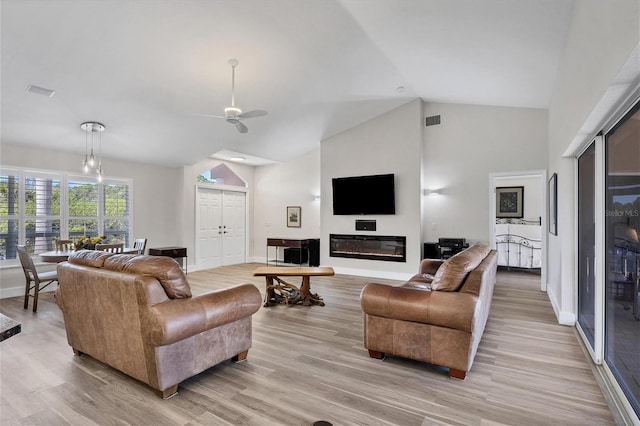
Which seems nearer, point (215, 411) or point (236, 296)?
point (215, 411)

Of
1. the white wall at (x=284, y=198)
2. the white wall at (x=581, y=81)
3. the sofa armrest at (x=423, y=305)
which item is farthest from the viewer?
the white wall at (x=284, y=198)

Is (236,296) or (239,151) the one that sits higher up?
(239,151)

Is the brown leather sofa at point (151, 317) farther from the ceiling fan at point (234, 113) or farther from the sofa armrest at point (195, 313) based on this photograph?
the ceiling fan at point (234, 113)

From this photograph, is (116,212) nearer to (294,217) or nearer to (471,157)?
(294,217)

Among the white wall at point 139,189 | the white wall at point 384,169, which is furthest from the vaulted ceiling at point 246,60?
the white wall at point 384,169

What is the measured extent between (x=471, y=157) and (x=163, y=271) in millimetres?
6148

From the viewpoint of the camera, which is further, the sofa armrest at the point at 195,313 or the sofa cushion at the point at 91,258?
the sofa cushion at the point at 91,258

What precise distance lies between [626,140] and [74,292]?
440cm

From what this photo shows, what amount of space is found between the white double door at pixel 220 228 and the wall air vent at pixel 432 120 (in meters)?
5.25

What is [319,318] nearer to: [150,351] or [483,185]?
[150,351]

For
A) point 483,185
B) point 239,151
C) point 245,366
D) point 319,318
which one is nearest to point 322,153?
point 239,151

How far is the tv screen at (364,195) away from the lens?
689cm

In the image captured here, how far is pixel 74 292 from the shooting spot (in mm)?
2826

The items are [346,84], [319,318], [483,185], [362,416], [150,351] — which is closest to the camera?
[362,416]
